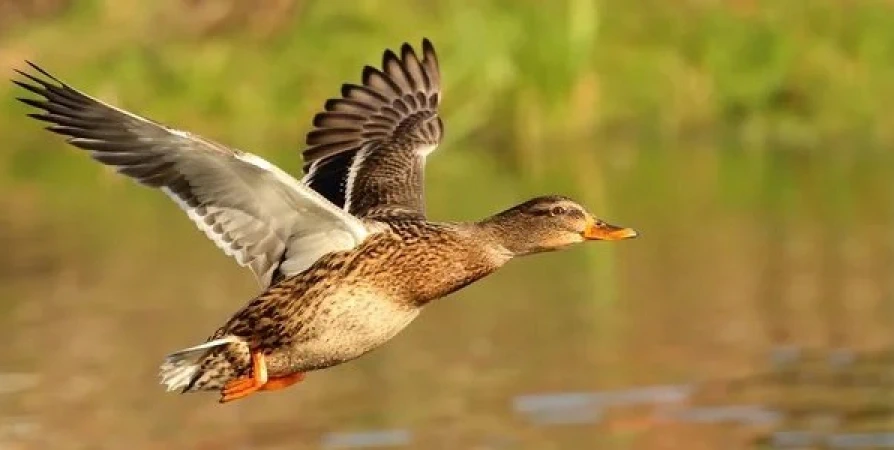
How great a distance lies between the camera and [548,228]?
980cm

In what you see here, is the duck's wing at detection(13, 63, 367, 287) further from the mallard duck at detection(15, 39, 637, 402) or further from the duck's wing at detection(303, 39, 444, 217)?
the duck's wing at detection(303, 39, 444, 217)

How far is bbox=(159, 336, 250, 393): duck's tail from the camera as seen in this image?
9484 mm

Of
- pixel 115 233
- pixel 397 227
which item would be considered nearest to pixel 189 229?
pixel 115 233

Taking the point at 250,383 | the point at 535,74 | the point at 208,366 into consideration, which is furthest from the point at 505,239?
the point at 535,74

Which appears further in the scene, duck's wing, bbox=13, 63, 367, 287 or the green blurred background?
the green blurred background

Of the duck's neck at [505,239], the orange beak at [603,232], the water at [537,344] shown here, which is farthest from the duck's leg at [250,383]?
the water at [537,344]

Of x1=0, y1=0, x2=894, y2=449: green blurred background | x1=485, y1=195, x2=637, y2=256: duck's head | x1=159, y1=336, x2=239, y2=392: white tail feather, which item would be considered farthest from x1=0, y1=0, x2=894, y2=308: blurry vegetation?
x1=159, y1=336, x2=239, y2=392: white tail feather

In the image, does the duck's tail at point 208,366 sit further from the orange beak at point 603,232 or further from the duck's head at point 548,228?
the orange beak at point 603,232

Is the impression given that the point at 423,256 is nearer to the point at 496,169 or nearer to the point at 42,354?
the point at 42,354

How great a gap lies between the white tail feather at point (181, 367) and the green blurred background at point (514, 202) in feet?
16.1

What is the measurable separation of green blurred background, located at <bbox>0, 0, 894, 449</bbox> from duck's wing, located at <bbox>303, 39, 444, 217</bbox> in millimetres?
3485

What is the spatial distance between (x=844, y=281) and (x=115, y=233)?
636 centimetres

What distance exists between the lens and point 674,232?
69.2 feet

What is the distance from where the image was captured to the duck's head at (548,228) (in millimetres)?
9773
